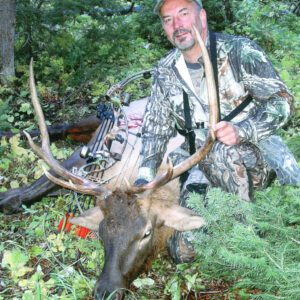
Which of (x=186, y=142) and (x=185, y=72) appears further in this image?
(x=186, y=142)

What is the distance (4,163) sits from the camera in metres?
5.71

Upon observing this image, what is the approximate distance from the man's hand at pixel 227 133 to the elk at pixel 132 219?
0.35ft

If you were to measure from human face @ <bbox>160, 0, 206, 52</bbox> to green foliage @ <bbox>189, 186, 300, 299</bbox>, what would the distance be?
1.32 metres

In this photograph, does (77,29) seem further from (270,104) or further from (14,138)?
(270,104)

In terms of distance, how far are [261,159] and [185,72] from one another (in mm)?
964

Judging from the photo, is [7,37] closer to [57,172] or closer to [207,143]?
[57,172]

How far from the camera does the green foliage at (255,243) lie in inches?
104

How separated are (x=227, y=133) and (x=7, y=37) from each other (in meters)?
4.91

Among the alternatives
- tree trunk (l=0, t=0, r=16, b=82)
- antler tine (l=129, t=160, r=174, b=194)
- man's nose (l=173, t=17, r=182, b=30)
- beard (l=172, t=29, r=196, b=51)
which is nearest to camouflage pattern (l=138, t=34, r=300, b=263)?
beard (l=172, t=29, r=196, b=51)

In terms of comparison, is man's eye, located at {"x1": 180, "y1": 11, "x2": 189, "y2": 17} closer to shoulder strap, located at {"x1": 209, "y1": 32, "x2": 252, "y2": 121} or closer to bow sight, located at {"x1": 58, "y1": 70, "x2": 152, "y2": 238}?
shoulder strap, located at {"x1": 209, "y1": 32, "x2": 252, "y2": 121}

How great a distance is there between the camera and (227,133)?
11.9ft

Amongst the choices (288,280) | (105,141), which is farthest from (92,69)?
(288,280)

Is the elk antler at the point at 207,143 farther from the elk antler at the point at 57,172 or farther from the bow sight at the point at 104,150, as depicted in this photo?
the bow sight at the point at 104,150

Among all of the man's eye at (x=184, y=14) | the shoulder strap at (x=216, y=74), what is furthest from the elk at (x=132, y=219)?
the man's eye at (x=184, y=14)
